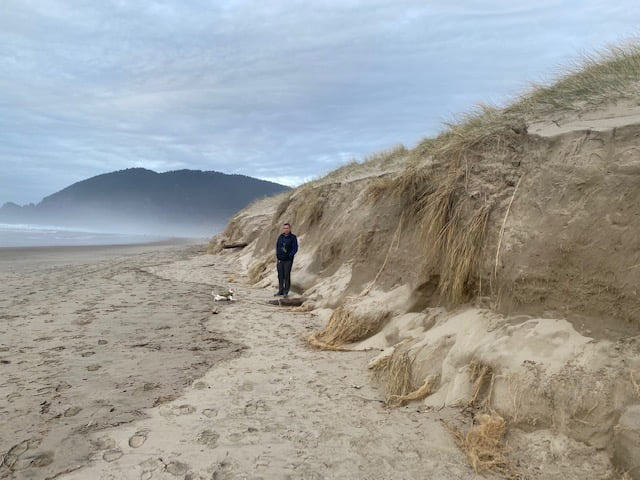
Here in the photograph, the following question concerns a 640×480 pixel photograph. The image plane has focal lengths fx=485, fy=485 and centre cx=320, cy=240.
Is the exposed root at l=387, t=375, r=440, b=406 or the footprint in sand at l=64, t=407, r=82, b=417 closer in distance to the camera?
the footprint in sand at l=64, t=407, r=82, b=417

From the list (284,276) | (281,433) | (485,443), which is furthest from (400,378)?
(284,276)

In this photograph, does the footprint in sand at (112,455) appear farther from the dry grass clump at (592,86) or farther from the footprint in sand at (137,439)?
the dry grass clump at (592,86)

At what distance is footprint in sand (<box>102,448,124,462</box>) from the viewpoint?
3434 millimetres

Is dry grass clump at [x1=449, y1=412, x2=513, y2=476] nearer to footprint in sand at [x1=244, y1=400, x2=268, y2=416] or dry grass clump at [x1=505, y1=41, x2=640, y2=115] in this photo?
footprint in sand at [x1=244, y1=400, x2=268, y2=416]

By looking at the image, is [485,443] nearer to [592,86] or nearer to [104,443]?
[104,443]

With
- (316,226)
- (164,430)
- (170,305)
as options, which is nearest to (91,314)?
(170,305)

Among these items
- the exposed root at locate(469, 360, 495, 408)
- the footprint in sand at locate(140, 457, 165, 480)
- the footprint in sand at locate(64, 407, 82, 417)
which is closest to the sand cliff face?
the exposed root at locate(469, 360, 495, 408)

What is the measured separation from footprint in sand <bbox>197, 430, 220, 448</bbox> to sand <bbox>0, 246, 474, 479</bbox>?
0.05ft

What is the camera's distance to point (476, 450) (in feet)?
11.3

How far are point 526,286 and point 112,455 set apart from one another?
12.0 feet

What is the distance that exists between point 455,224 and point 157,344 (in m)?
4.13

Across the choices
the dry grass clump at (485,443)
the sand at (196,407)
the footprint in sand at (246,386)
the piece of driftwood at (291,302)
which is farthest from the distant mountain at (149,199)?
the dry grass clump at (485,443)

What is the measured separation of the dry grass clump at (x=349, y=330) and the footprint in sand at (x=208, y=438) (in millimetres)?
2534

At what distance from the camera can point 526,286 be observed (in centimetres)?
438
